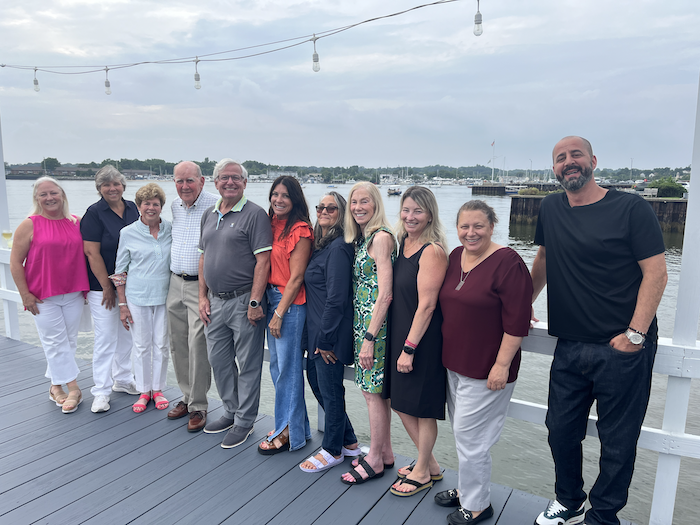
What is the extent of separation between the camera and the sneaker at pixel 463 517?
6.83 feet

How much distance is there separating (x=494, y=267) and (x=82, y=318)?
3.46m

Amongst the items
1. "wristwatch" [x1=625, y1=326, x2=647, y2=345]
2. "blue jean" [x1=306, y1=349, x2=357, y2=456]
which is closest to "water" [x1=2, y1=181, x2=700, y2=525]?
"blue jean" [x1=306, y1=349, x2=357, y2=456]

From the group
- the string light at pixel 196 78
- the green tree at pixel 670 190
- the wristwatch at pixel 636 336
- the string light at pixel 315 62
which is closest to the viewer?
the wristwatch at pixel 636 336

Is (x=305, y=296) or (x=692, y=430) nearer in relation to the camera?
(x=305, y=296)

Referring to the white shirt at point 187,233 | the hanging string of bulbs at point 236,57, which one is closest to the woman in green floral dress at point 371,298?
the white shirt at point 187,233

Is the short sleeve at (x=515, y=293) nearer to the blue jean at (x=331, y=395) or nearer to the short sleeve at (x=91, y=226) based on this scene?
the blue jean at (x=331, y=395)

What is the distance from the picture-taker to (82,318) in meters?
3.74

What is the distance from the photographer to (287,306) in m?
2.59

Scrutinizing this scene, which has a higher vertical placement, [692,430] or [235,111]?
[235,111]

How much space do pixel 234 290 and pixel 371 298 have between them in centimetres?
95

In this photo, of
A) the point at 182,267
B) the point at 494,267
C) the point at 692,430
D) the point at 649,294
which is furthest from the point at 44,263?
the point at 692,430

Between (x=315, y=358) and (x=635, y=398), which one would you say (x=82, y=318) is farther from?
(x=635, y=398)

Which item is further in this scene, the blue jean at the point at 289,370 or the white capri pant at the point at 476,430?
the blue jean at the point at 289,370

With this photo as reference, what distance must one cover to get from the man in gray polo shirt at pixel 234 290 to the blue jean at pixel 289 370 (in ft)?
0.45
